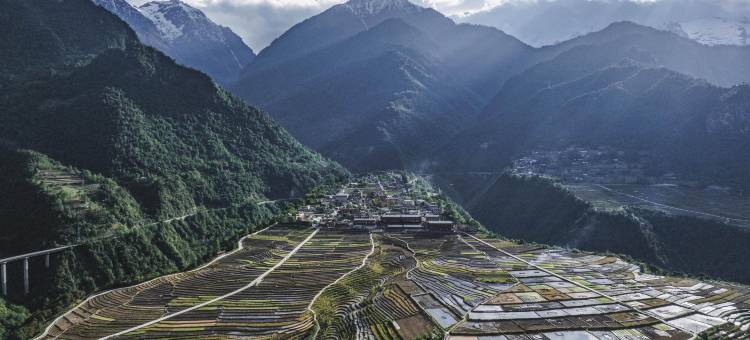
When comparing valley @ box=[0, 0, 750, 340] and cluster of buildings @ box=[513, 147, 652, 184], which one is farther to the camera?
cluster of buildings @ box=[513, 147, 652, 184]

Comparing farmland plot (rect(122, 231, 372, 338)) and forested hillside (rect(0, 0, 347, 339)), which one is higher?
forested hillside (rect(0, 0, 347, 339))

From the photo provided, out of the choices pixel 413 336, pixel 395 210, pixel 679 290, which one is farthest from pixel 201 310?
pixel 679 290

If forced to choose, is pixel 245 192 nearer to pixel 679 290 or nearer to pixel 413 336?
pixel 413 336

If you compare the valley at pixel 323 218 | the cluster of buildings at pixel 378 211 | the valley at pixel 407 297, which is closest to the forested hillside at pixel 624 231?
the valley at pixel 323 218

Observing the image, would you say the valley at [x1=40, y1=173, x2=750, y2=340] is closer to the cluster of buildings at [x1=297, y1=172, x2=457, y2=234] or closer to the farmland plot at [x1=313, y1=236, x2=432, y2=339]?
the farmland plot at [x1=313, y1=236, x2=432, y2=339]

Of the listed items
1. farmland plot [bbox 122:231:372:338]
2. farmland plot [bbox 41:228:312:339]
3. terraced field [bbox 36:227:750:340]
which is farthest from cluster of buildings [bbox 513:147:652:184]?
farmland plot [bbox 41:228:312:339]

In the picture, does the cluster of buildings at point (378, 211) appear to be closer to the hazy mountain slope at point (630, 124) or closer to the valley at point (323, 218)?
the valley at point (323, 218)
